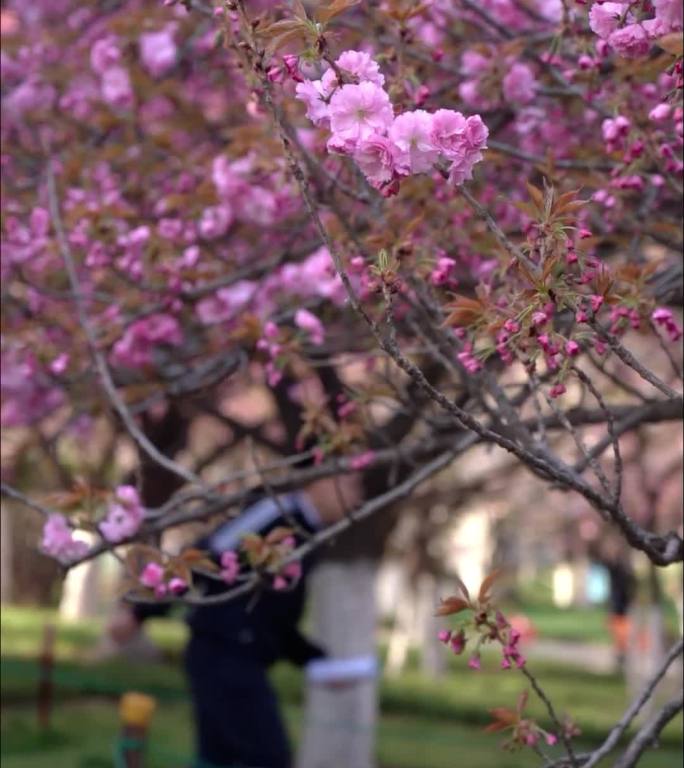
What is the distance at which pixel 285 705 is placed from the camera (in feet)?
51.9

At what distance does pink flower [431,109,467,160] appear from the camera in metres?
2.69

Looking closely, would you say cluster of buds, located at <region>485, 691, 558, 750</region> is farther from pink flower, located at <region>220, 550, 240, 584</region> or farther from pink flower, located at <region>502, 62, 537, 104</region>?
pink flower, located at <region>502, 62, 537, 104</region>

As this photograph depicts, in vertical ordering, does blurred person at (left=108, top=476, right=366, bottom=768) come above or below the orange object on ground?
below

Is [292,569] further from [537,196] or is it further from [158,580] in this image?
[537,196]

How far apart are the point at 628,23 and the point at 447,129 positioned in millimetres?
571

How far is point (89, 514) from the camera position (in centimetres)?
447

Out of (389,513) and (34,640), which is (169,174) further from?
(34,640)

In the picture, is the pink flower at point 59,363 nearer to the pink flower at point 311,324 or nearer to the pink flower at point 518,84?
the pink flower at point 311,324

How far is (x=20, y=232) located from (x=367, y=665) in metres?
2.54

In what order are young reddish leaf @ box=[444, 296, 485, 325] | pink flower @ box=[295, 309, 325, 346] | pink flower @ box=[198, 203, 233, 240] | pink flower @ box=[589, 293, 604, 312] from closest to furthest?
pink flower @ box=[589, 293, 604, 312] < young reddish leaf @ box=[444, 296, 485, 325] < pink flower @ box=[295, 309, 325, 346] < pink flower @ box=[198, 203, 233, 240]

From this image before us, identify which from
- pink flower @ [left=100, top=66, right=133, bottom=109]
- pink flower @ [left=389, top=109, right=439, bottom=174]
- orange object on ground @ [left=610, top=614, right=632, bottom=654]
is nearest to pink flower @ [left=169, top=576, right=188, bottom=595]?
pink flower @ [left=389, top=109, right=439, bottom=174]

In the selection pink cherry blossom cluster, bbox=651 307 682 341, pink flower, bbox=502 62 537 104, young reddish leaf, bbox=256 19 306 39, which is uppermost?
pink flower, bbox=502 62 537 104

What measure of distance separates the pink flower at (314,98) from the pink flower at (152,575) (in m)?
1.78

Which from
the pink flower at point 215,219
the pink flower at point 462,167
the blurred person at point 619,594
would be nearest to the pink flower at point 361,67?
the pink flower at point 462,167
